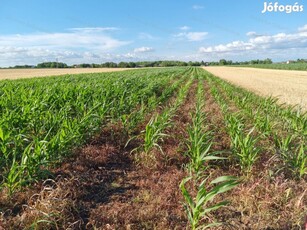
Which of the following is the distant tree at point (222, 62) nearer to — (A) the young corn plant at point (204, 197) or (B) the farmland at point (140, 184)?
(B) the farmland at point (140, 184)

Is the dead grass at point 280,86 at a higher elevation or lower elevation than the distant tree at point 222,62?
lower

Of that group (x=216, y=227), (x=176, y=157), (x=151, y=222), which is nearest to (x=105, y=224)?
(x=151, y=222)

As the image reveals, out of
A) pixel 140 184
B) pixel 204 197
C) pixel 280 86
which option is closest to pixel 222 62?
pixel 280 86

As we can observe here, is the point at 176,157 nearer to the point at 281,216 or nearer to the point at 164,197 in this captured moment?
the point at 164,197

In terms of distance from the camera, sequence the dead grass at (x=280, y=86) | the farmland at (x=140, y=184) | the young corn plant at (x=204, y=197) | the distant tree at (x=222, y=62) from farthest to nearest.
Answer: the distant tree at (x=222, y=62), the dead grass at (x=280, y=86), the farmland at (x=140, y=184), the young corn plant at (x=204, y=197)

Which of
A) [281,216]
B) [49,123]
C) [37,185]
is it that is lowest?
[281,216]

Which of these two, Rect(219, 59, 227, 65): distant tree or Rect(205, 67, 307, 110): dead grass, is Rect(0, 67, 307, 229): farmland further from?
Rect(219, 59, 227, 65): distant tree

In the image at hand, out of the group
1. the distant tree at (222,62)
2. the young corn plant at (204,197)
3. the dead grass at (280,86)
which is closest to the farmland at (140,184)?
the young corn plant at (204,197)

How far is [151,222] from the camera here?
8.89 ft

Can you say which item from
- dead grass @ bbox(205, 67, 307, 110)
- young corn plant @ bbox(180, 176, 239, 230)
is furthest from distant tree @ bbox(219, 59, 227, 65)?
young corn plant @ bbox(180, 176, 239, 230)

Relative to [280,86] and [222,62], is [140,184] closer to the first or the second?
[280,86]

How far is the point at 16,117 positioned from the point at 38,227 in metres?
2.50

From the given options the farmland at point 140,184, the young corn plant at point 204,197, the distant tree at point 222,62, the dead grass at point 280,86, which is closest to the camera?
the young corn plant at point 204,197

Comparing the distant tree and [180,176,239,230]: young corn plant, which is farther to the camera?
the distant tree
